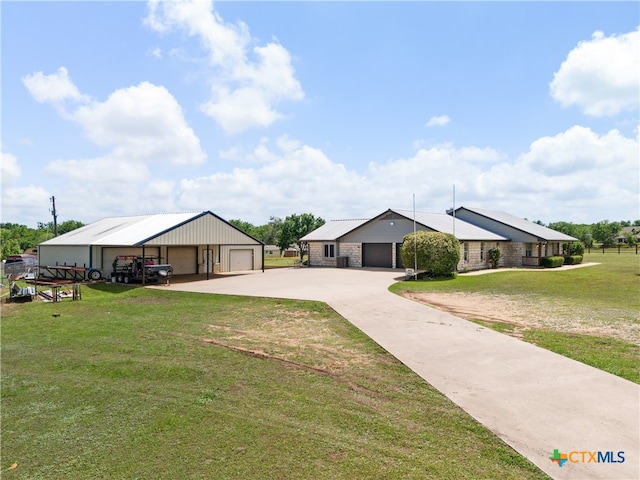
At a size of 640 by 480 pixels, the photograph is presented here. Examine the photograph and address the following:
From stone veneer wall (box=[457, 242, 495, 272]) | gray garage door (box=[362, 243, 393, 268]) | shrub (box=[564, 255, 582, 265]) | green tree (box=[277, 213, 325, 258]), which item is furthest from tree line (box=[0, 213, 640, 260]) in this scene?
shrub (box=[564, 255, 582, 265])

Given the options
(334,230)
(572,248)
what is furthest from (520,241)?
(334,230)

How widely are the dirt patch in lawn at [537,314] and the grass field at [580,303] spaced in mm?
33

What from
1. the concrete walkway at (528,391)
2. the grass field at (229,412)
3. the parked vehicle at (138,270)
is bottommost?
the grass field at (229,412)

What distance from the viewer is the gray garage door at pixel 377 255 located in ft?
117

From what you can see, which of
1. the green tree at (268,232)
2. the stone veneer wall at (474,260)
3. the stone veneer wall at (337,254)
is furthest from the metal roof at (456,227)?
the green tree at (268,232)

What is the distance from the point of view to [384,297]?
1781 centimetres

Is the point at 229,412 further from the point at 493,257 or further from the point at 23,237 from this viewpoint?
the point at 23,237

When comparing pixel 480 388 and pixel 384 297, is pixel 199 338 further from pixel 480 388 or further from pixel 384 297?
pixel 384 297

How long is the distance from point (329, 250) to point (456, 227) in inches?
463

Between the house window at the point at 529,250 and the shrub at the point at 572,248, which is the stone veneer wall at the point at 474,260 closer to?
the house window at the point at 529,250

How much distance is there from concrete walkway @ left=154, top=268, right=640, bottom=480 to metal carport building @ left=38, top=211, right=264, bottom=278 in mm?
17379

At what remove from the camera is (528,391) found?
22.5 ft

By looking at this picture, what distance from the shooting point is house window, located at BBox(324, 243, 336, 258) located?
1526 inches

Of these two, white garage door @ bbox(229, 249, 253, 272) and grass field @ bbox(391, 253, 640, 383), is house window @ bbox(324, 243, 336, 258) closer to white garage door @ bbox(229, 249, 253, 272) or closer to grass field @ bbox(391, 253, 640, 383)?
white garage door @ bbox(229, 249, 253, 272)
